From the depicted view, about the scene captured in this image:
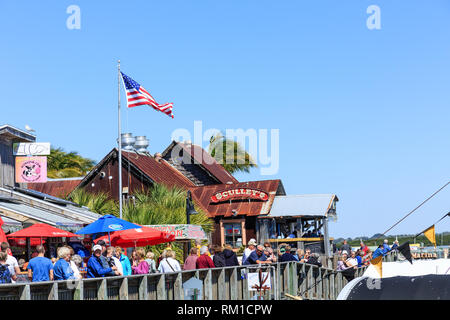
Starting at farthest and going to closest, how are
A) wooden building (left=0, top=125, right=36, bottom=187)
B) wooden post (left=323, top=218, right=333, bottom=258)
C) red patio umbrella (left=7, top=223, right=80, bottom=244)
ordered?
wooden post (left=323, top=218, right=333, bottom=258), wooden building (left=0, top=125, right=36, bottom=187), red patio umbrella (left=7, top=223, right=80, bottom=244)

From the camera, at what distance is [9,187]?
28906 mm

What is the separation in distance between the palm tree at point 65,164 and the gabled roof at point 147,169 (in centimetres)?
1770

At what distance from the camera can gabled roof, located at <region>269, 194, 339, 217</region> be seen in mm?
36438

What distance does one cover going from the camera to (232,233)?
38.2 metres

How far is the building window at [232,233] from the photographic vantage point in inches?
1494

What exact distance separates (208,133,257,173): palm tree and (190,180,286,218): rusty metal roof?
80.6 feet

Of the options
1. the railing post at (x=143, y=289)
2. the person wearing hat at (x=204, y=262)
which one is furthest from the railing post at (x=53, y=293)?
the person wearing hat at (x=204, y=262)

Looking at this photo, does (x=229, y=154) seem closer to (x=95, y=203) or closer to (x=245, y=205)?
(x=245, y=205)

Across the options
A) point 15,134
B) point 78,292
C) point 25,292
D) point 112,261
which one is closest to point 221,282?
point 112,261

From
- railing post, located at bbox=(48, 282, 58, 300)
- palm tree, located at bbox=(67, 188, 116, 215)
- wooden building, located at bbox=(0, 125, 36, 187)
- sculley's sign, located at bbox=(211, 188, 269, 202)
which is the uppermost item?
wooden building, located at bbox=(0, 125, 36, 187)

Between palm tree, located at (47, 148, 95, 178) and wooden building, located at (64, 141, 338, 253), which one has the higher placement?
palm tree, located at (47, 148, 95, 178)

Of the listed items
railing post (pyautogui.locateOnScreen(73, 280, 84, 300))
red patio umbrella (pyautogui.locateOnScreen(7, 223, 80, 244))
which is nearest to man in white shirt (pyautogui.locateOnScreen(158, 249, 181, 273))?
red patio umbrella (pyautogui.locateOnScreen(7, 223, 80, 244))

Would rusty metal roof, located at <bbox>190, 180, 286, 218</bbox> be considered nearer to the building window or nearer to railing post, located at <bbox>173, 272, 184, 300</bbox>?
the building window

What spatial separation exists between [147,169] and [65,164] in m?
23.2
